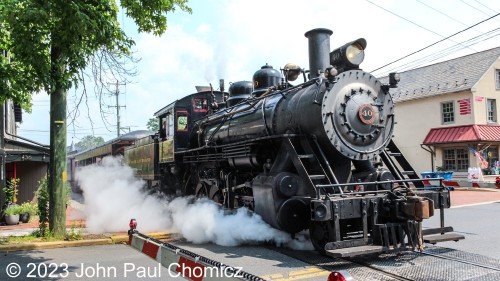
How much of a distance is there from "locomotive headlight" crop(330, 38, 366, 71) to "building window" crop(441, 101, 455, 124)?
19.2 m

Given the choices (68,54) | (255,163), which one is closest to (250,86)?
(255,163)

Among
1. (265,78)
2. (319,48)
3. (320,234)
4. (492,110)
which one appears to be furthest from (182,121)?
(492,110)

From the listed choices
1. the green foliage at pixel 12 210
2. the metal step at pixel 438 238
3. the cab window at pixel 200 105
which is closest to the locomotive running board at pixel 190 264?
the metal step at pixel 438 238

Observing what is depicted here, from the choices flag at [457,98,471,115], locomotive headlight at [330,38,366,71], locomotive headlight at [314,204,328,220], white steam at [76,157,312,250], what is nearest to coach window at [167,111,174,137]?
white steam at [76,157,312,250]

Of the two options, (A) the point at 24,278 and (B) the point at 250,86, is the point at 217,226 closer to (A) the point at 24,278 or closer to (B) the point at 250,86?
(A) the point at 24,278

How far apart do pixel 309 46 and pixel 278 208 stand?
315cm

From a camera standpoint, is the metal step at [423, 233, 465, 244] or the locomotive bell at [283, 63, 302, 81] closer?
the metal step at [423, 233, 465, 244]

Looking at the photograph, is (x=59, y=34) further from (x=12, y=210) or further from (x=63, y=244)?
(x=12, y=210)

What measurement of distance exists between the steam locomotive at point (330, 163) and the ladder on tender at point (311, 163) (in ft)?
0.05

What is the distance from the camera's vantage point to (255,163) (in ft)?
24.9

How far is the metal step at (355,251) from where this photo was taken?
525 cm

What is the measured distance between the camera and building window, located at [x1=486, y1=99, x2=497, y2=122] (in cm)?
2378

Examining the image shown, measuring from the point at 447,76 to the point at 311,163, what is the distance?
21.8 meters

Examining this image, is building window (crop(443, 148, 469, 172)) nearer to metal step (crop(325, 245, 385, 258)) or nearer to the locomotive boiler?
the locomotive boiler
